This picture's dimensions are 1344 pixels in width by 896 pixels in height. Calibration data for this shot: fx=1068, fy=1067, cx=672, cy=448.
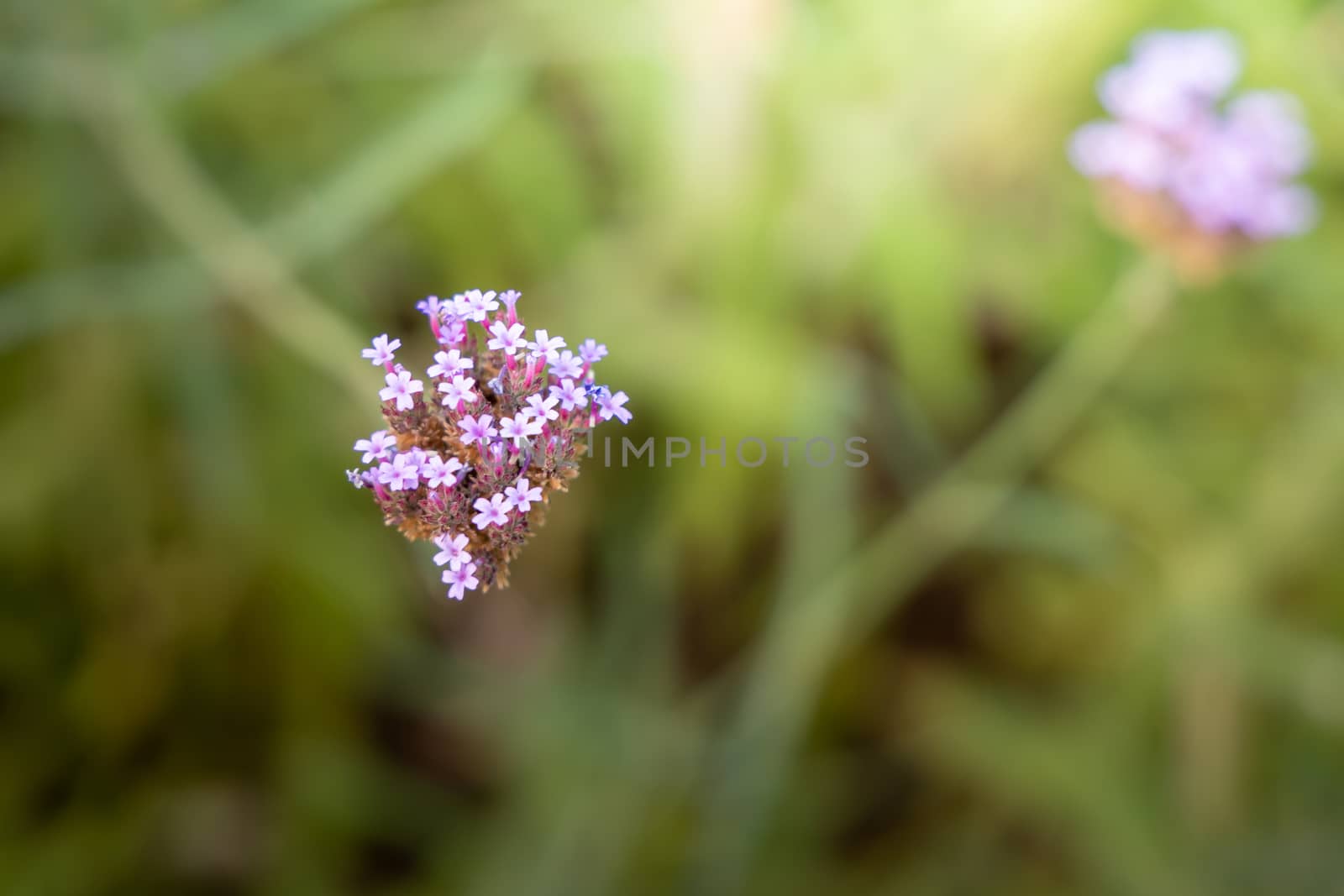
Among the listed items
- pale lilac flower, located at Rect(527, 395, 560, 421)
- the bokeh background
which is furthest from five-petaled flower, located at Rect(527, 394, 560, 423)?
the bokeh background

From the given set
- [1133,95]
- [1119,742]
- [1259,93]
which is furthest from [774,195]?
[1119,742]

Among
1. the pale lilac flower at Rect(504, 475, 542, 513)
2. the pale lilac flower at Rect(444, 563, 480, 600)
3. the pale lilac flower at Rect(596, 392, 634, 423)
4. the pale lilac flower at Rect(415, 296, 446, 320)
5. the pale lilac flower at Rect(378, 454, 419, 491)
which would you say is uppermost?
the pale lilac flower at Rect(415, 296, 446, 320)

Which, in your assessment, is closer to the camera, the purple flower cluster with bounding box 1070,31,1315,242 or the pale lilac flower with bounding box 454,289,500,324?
the pale lilac flower with bounding box 454,289,500,324

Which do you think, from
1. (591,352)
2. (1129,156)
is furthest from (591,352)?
(1129,156)

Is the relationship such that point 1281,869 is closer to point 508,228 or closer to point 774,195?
point 774,195

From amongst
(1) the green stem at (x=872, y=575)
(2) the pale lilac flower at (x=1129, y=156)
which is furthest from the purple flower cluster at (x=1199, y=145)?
(1) the green stem at (x=872, y=575)

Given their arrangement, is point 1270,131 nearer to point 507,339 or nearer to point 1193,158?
point 1193,158

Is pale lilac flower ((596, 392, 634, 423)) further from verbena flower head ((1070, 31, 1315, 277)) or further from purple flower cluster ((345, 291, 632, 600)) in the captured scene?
verbena flower head ((1070, 31, 1315, 277))

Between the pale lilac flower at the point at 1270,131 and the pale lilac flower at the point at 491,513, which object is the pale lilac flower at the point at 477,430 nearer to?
the pale lilac flower at the point at 491,513
